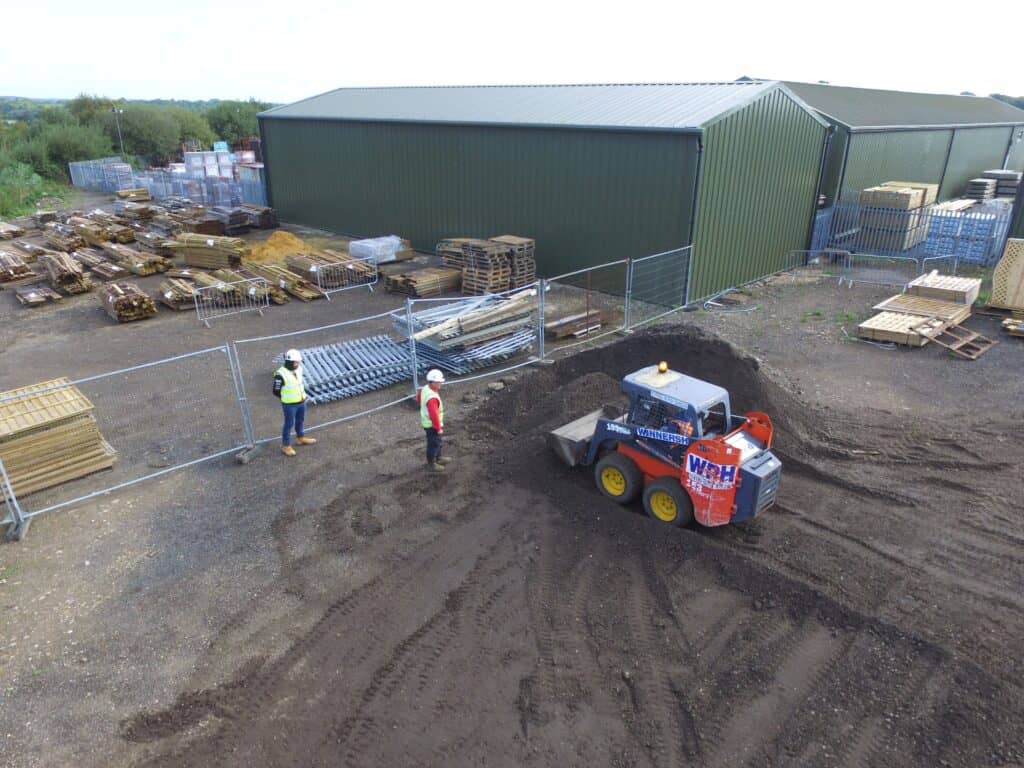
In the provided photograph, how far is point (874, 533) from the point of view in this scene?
902cm

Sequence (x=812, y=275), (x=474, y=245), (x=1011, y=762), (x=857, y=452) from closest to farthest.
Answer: (x=1011, y=762) → (x=857, y=452) → (x=474, y=245) → (x=812, y=275)

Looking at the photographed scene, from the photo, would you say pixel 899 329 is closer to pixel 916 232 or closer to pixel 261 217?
pixel 916 232

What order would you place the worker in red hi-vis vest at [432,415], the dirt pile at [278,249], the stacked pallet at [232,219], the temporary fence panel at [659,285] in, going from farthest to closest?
the stacked pallet at [232,219] < the dirt pile at [278,249] < the temporary fence panel at [659,285] < the worker in red hi-vis vest at [432,415]

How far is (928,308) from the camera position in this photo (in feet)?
56.1

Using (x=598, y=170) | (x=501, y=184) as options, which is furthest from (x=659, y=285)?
(x=501, y=184)

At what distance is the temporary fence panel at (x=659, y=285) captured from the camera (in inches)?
726

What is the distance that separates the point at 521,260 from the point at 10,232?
2559cm

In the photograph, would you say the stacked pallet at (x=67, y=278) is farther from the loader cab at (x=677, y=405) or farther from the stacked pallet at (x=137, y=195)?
the loader cab at (x=677, y=405)

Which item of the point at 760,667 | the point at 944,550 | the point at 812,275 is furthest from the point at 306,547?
the point at 812,275

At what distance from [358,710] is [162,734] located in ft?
6.03

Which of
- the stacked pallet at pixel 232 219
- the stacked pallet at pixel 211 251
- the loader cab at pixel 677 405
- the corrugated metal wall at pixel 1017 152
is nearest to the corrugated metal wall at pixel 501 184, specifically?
the stacked pallet at pixel 232 219

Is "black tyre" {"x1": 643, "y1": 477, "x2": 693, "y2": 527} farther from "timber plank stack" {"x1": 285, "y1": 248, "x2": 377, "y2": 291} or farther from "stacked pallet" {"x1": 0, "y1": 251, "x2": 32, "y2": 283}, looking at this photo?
"stacked pallet" {"x1": 0, "y1": 251, "x2": 32, "y2": 283}

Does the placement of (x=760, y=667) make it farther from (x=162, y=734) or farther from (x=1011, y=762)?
(x=162, y=734)

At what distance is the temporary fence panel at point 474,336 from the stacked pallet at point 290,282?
687cm
